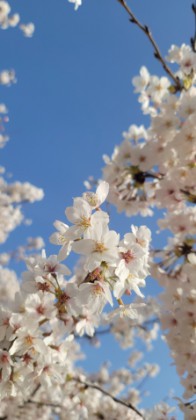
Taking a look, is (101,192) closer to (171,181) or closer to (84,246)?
(84,246)

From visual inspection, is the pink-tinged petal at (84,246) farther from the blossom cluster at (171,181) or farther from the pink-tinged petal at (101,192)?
the blossom cluster at (171,181)

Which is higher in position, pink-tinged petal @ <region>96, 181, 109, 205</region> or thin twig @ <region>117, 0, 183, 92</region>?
thin twig @ <region>117, 0, 183, 92</region>

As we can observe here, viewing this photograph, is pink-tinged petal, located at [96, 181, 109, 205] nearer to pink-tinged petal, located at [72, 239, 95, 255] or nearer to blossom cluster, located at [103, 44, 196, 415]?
pink-tinged petal, located at [72, 239, 95, 255]

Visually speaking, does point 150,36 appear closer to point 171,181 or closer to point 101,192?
point 171,181

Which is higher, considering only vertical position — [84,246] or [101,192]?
[101,192]

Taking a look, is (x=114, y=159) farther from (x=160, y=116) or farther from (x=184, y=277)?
(x=184, y=277)

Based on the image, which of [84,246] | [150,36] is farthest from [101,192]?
[150,36]

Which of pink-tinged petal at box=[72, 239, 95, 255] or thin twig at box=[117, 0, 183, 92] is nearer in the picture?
pink-tinged petal at box=[72, 239, 95, 255]

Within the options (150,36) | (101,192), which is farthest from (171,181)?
(101,192)

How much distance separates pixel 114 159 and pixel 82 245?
9.39ft

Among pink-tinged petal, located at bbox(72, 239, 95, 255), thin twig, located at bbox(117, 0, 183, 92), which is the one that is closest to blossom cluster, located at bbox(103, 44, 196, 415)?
thin twig, located at bbox(117, 0, 183, 92)

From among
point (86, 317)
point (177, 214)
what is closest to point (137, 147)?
point (177, 214)

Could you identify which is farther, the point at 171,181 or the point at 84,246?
the point at 171,181

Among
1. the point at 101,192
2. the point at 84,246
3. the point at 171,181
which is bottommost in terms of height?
the point at 84,246
